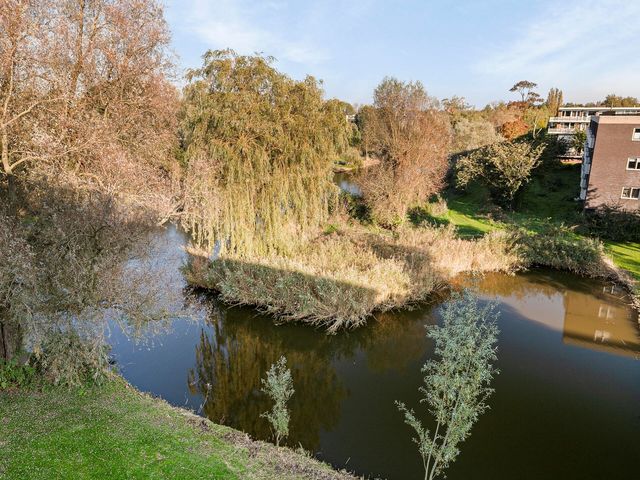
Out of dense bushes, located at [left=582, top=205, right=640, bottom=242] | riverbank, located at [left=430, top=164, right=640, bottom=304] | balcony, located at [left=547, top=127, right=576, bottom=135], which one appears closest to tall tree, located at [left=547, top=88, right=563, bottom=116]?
balcony, located at [left=547, top=127, right=576, bottom=135]

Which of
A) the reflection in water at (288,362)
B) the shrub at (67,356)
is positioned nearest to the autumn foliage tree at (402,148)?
the reflection in water at (288,362)

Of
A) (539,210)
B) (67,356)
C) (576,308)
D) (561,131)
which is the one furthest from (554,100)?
(67,356)

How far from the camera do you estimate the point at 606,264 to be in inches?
757

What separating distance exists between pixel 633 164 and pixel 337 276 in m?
24.3

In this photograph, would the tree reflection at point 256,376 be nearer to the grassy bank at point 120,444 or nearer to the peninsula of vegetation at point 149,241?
the peninsula of vegetation at point 149,241

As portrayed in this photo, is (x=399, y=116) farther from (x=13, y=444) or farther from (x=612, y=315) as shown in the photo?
(x=13, y=444)

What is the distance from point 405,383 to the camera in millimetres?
11320

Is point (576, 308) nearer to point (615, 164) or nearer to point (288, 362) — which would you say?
point (288, 362)

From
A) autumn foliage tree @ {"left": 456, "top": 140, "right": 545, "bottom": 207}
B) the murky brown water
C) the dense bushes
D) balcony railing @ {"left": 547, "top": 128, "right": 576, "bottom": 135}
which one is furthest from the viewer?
balcony railing @ {"left": 547, "top": 128, "right": 576, "bottom": 135}

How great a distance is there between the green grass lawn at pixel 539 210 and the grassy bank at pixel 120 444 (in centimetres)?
1928

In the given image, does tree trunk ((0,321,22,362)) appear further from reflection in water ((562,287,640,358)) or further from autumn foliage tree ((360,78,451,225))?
autumn foliage tree ((360,78,451,225))

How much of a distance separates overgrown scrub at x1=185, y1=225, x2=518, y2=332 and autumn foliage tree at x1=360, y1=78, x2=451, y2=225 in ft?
26.2

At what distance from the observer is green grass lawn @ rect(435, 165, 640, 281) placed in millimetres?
22766

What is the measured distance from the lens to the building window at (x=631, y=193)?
26.8 meters
